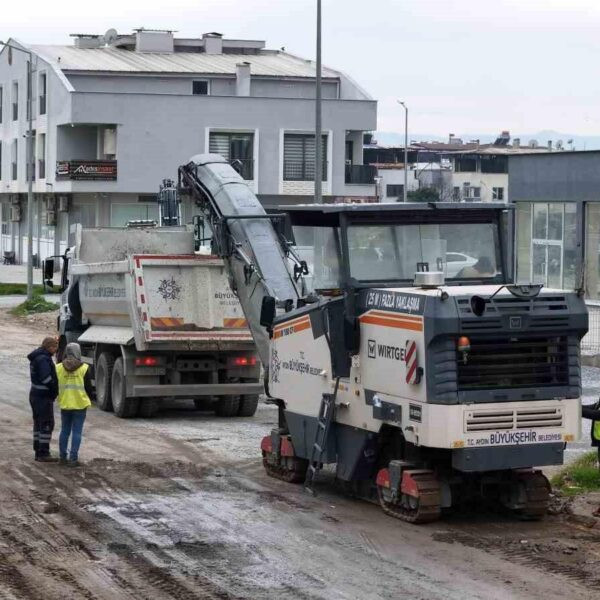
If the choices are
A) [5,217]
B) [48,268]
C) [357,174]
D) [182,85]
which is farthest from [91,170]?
[48,268]

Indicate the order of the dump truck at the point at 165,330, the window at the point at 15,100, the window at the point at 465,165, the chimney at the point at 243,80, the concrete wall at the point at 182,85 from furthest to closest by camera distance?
the window at the point at 465,165 → the window at the point at 15,100 → the chimney at the point at 243,80 → the concrete wall at the point at 182,85 → the dump truck at the point at 165,330

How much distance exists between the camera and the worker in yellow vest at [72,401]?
1677 centimetres

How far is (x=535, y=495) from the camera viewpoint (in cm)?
1352

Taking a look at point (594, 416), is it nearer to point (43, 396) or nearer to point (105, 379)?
point (43, 396)

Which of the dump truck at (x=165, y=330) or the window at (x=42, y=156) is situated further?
the window at (x=42, y=156)

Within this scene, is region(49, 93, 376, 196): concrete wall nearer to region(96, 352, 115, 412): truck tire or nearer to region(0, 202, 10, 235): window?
region(0, 202, 10, 235): window

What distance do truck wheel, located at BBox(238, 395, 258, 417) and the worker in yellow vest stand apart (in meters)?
5.17

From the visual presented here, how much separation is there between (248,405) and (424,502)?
8969 mm

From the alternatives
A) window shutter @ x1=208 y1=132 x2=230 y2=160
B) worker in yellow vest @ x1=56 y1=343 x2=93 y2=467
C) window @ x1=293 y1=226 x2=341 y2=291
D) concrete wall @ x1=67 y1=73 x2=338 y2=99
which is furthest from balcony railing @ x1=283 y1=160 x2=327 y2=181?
window @ x1=293 y1=226 x2=341 y2=291

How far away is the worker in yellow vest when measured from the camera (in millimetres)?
16766

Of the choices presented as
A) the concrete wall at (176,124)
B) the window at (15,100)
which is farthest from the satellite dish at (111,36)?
the concrete wall at (176,124)

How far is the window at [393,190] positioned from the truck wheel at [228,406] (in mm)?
67453

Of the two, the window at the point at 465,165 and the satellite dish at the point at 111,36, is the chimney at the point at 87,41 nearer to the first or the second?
the satellite dish at the point at 111,36

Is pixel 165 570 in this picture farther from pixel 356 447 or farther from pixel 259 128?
pixel 259 128
